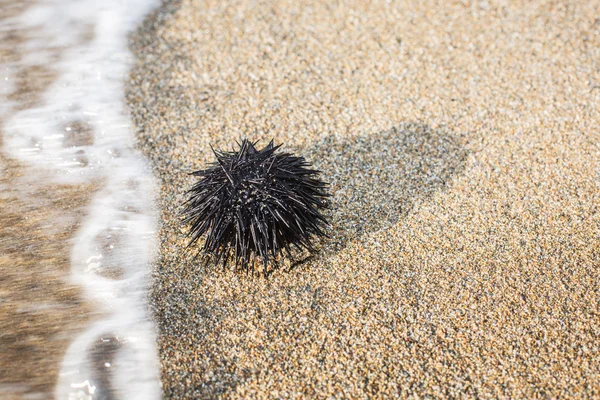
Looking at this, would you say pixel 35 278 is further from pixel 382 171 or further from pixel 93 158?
pixel 382 171

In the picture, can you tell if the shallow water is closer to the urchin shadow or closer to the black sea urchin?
the black sea urchin

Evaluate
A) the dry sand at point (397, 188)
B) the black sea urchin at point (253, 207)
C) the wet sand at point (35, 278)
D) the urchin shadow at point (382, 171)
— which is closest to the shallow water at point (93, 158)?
the wet sand at point (35, 278)

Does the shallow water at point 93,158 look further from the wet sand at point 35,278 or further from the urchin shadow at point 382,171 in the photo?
the urchin shadow at point 382,171

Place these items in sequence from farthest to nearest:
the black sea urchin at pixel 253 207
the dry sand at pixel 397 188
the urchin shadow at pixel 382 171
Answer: the urchin shadow at pixel 382 171
the black sea urchin at pixel 253 207
the dry sand at pixel 397 188

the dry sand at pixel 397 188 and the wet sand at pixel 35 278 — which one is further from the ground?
the dry sand at pixel 397 188

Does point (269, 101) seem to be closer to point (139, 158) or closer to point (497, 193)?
point (139, 158)

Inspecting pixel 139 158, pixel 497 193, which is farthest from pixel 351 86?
pixel 139 158

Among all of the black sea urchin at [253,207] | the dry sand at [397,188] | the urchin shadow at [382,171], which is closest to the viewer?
the dry sand at [397,188]
